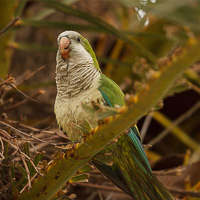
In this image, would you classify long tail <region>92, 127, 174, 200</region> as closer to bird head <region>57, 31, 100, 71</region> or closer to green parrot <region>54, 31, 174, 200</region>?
green parrot <region>54, 31, 174, 200</region>

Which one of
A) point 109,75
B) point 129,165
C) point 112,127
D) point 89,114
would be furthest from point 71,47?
point 109,75

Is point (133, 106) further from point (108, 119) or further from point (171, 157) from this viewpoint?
point (171, 157)

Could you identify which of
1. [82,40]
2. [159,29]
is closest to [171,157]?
[82,40]

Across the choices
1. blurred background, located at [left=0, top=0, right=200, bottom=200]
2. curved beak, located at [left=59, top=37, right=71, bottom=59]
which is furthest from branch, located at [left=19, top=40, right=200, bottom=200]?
curved beak, located at [left=59, top=37, right=71, bottom=59]

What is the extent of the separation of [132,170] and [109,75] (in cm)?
127

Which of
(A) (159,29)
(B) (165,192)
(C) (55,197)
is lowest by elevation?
(C) (55,197)

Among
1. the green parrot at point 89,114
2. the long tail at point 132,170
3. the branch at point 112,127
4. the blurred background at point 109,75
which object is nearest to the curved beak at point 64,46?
the green parrot at point 89,114

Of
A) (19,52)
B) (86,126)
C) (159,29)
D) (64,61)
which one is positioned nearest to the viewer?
(86,126)

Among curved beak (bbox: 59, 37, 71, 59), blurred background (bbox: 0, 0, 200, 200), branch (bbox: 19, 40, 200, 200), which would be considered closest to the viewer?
branch (bbox: 19, 40, 200, 200)

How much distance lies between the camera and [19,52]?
3178 mm

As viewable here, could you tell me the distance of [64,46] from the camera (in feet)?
5.09

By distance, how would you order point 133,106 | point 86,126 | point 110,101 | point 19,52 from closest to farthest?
point 133,106 → point 86,126 → point 110,101 → point 19,52

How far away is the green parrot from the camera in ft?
4.66

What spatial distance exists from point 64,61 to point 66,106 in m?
0.23
